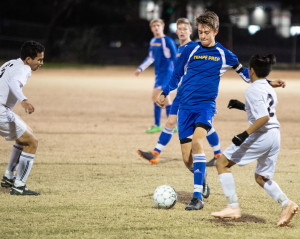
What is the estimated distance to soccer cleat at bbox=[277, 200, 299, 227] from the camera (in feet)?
20.1

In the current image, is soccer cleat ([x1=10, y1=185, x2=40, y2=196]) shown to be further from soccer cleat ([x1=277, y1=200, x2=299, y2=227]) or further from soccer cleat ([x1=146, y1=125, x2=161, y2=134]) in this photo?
soccer cleat ([x1=146, y1=125, x2=161, y2=134])

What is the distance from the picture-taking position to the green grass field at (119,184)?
6.15 meters

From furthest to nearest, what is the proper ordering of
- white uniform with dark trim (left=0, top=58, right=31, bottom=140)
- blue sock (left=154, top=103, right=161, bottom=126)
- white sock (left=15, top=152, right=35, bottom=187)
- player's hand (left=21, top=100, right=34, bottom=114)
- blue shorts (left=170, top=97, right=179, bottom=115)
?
blue sock (left=154, top=103, right=161, bottom=126) → blue shorts (left=170, top=97, right=179, bottom=115) → white sock (left=15, top=152, right=35, bottom=187) → white uniform with dark trim (left=0, top=58, right=31, bottom=140) → player's hand (left=21, top=100, right=34, bottom=114)

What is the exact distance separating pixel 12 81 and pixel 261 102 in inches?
120

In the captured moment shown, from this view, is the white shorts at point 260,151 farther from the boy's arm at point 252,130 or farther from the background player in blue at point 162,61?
the background player in blue at point 162,61

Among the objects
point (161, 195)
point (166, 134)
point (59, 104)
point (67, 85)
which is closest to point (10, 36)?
point (67, 85)

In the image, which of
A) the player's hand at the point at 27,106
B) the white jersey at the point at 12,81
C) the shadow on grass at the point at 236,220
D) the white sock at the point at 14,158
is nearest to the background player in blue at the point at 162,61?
the white sock at the point at 14,158

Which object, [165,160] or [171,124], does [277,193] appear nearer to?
[171,124]

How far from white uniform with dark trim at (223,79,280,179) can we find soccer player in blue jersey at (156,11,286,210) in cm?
90

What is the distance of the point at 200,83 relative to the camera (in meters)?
7.28

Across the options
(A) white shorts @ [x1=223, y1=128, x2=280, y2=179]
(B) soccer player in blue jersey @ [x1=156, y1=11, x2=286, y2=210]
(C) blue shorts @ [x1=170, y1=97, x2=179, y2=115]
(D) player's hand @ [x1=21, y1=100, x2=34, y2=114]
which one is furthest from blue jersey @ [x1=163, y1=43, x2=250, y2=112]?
(C) blue shorts @ [x1=170, y1=97, x2=179, y2=115]

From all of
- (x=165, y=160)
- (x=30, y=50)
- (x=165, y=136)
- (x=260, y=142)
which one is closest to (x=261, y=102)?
(x=260, y=142)

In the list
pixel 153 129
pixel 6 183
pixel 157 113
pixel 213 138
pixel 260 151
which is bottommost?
pixel 153 129

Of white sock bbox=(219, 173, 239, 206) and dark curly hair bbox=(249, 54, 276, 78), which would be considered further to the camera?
white sock bbox=(219, 173, 239, 206)
